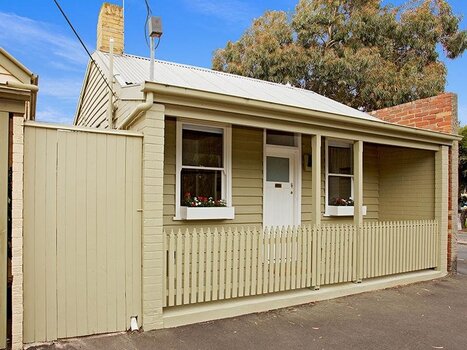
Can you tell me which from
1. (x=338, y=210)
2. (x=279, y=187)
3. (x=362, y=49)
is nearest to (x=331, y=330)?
(x=279, y=187)

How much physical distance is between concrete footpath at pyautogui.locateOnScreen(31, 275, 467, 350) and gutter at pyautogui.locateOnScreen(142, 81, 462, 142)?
2.73 meters

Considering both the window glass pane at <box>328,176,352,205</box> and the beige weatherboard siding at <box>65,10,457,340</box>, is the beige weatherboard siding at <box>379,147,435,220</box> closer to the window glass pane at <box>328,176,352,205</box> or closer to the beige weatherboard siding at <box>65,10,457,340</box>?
the beige weatherboard siding at <box>65,10,457,340</box>

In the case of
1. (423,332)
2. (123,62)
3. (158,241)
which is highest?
(123,62)

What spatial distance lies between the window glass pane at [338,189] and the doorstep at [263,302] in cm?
182

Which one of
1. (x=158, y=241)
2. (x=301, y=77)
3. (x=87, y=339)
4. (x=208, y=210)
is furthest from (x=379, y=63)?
(x=87, y=339)

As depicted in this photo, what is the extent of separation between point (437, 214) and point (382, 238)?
1811mm

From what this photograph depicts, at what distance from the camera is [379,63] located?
53.8 ft

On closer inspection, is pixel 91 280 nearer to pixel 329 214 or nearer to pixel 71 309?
pixel 71 309

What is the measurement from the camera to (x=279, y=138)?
7.19m

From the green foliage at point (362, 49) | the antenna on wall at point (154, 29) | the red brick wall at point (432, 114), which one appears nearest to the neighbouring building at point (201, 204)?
the red brick wall at point (432, 114)

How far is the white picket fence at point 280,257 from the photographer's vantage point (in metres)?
4.70

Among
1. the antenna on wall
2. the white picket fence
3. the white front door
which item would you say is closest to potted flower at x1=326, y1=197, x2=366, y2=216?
the white front door

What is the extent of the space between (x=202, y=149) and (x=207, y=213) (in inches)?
40.9

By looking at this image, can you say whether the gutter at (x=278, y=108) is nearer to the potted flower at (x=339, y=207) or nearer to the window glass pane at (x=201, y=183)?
the window glass pane at (x=201, y=183)
